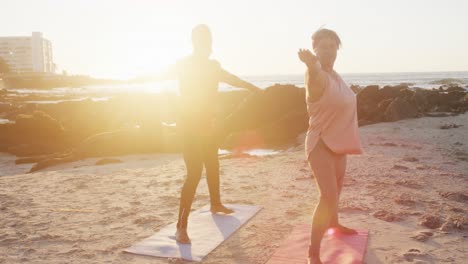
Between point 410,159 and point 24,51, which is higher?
point 24,51

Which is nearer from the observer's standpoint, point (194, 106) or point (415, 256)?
point (415, 256)

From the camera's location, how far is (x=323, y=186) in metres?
3.97

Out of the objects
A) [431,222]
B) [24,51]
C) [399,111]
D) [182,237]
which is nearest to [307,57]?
[182,237]

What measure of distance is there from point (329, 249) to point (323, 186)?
1.02 m

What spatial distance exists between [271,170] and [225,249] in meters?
4.69

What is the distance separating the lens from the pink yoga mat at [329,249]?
4457mm

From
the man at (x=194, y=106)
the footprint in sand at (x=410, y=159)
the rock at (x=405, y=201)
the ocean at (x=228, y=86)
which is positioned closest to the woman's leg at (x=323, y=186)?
the man at (x=194, y=106)

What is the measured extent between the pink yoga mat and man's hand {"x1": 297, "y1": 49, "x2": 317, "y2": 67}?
1984mm

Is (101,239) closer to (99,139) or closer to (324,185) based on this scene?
(324,185)

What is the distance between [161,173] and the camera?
32.2 feet

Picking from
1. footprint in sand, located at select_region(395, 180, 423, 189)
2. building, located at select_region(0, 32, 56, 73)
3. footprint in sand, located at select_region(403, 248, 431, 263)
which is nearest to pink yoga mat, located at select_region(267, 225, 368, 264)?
footprint in sand, located at select_region(403, 248, 431, 263)

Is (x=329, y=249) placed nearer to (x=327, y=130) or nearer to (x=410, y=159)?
(x=327, y=130)

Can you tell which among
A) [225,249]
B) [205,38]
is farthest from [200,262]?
[205,38]

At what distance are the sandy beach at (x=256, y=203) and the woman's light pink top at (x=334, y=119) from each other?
1.32 metres
